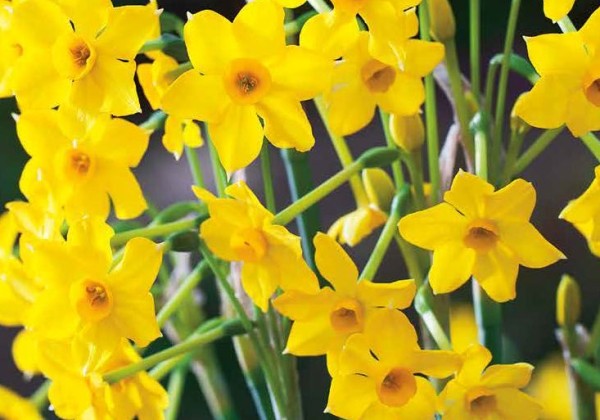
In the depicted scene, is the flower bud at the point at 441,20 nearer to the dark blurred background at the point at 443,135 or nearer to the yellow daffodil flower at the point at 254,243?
the yellow daffodil flower at the point at 254,243

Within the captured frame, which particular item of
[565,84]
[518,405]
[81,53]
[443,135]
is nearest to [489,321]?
[518,405]

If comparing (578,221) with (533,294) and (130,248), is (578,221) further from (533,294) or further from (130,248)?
(533,294)

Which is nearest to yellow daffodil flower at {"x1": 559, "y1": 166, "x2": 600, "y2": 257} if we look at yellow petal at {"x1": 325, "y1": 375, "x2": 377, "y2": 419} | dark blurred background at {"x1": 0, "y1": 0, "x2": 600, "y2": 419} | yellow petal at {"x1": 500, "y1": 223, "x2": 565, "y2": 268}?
yellow petal at {"x1": 500, "y1": 223, "x2": 565, "y2": 268}

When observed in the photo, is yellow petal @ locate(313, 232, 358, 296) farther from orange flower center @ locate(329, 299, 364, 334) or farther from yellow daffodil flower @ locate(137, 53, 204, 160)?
yellow daffodil flower @ locate(137, 53, 204, 160)

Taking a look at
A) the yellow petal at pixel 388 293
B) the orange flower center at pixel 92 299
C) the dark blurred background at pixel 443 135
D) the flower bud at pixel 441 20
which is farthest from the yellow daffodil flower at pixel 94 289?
the dark blurred background at pixel 443 135

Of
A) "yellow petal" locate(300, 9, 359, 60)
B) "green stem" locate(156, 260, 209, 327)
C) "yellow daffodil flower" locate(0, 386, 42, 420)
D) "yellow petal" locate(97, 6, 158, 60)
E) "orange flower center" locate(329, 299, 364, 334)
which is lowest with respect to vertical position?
"yellow daffodil flower" locate(0, 386, 42, 420)

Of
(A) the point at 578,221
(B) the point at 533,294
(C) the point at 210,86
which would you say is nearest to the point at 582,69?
A: (A) the point at 578,221
